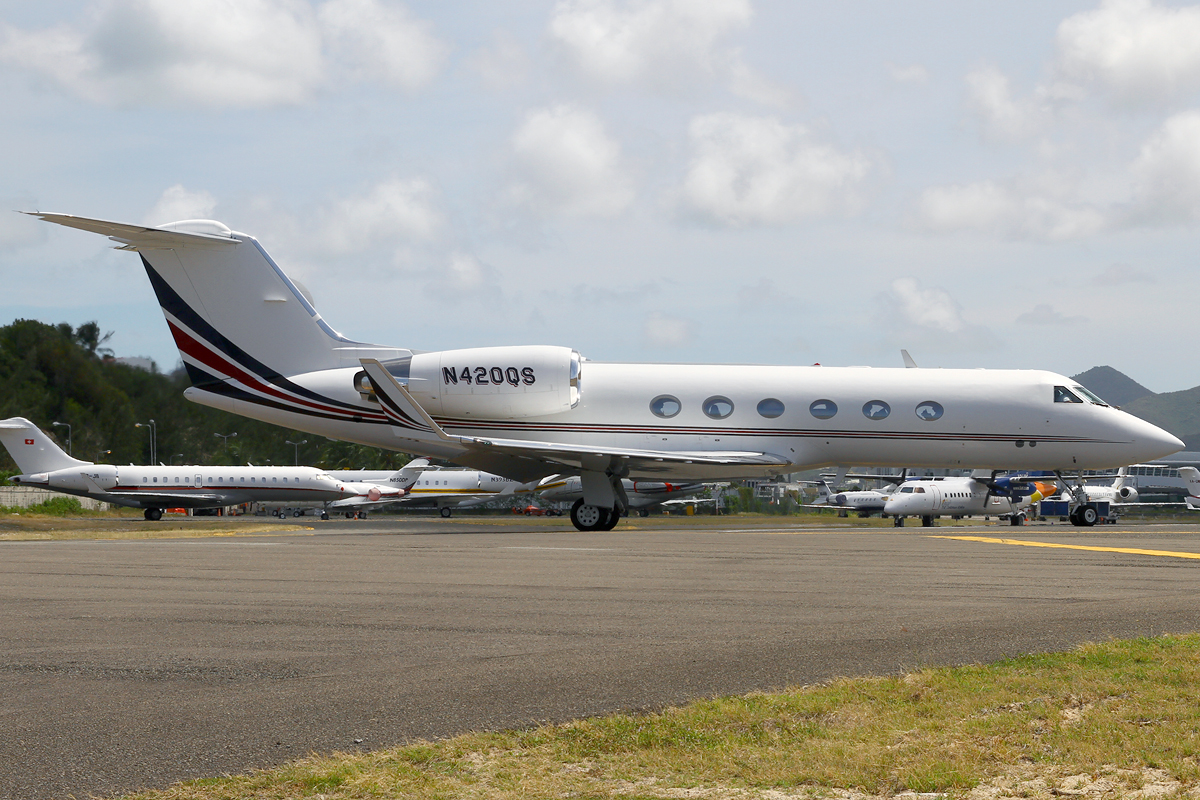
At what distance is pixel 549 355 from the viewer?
23469 mm

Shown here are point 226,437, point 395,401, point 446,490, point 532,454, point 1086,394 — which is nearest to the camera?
point 395,401

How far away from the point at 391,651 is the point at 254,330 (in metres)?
18.6

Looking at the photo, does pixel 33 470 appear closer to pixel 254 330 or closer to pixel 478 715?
pixel 254 330

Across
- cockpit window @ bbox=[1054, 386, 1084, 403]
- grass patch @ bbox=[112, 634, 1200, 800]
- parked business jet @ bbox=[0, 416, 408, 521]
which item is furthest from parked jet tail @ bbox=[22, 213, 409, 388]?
parked business jet @ bbox=[0, 416, 408, 521]

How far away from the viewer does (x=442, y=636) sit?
758 centimetres

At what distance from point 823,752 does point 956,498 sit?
48.7 meters

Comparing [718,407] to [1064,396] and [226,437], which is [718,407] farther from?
[226,437]

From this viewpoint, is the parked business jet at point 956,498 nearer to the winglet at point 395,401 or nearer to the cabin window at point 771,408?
the cabin window at point 771,408

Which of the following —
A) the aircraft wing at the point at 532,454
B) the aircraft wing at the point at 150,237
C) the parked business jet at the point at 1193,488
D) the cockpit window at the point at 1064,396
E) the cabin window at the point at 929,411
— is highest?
the aircraft wing at the point at 150,237

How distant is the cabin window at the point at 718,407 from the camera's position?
2370 centimetres

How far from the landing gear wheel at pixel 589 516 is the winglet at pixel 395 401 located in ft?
11.7

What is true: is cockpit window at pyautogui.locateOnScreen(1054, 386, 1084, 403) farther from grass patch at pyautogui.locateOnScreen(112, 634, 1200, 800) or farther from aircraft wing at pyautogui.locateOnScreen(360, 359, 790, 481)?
grass patch at pyautogui.locateOnScreen(112, 634, 1200, 800)

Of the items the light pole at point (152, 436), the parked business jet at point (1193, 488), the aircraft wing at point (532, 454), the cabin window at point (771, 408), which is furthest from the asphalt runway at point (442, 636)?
the parked business jet at point (1193, 488)

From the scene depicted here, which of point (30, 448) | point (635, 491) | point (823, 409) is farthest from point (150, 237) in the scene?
point (30, 448)
